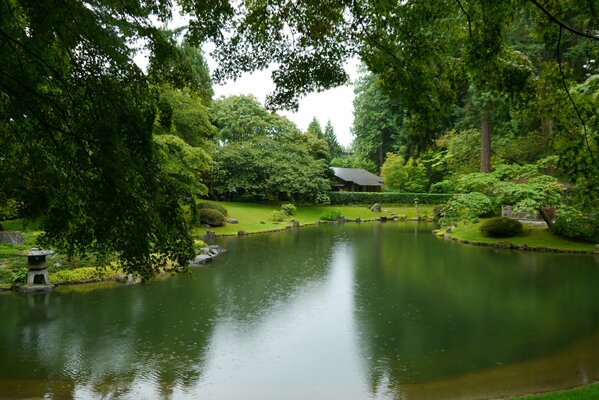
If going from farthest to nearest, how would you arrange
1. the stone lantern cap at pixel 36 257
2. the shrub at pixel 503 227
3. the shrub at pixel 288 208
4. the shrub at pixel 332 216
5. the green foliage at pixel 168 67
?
the shrub at pixel 332 216 → the shrub at pixel 288 208 → the shrub at pixel 503 227 → the stone lantern cap at pixel 36 257 → the green foliage at pixel 168 67

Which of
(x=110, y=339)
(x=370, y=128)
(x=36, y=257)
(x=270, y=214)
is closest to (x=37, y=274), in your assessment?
(x=36, y=257)

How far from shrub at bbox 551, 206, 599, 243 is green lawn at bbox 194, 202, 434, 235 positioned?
15232mm

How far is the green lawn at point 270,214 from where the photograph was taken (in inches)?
1004

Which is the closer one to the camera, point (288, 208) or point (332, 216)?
point (288, 208)

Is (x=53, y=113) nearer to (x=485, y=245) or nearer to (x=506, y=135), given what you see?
(x=485, y=245)

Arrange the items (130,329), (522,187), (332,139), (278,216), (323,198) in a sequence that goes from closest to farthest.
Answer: (130,329), (522,187), (278,216), (323,198), (332,139)

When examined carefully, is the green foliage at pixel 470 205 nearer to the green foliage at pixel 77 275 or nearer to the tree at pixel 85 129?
the green foliage at pixel 77 275

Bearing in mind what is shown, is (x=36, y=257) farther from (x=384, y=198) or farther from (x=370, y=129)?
(x=370, y=129)

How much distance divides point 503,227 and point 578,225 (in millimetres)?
2843

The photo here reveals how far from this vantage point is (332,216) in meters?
32.6

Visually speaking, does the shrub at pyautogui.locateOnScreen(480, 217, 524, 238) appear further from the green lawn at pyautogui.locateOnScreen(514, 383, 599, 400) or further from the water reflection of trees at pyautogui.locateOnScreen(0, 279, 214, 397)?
the green lawn at pyautogui.locateOnScreen(514, 383, 599, 400)

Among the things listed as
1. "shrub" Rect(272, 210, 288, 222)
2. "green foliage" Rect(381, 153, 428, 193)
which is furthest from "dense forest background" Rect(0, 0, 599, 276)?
"green foliage" Rect(381, 153, 428, 193)

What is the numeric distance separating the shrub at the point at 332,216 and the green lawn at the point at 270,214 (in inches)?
18.5

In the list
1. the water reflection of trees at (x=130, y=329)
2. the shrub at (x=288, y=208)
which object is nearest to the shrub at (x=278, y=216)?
the shrub at (x=288, y=208)
